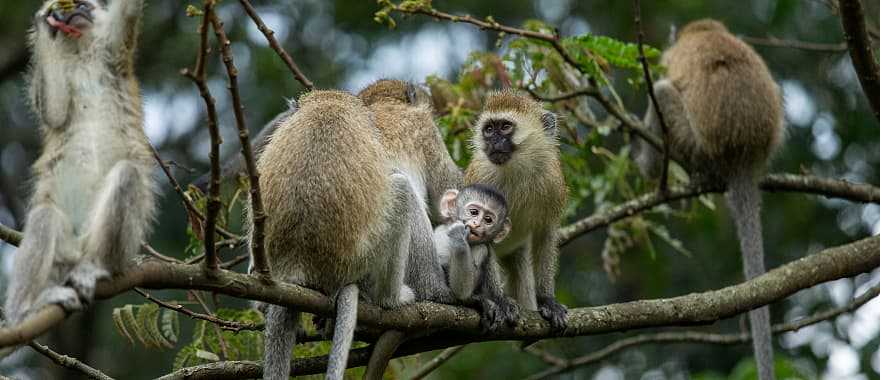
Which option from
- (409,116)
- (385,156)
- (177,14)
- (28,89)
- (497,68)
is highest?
(177,14)

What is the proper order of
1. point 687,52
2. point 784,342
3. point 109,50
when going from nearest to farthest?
point 109,50, point 687,52, point 784,342

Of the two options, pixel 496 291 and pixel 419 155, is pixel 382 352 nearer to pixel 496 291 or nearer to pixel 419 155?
pixel 496 291

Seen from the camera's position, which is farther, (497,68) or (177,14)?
(177,14)

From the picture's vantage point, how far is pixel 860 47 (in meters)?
7.05

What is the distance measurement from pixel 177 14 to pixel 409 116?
1005 cm

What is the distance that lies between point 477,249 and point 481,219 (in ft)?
0.96

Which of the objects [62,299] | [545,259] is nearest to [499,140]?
[545,259]

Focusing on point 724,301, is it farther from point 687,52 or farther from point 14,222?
point 14,222

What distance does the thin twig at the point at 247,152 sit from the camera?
4523 millimetres

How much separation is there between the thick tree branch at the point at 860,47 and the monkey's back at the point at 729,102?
4000 millimetres

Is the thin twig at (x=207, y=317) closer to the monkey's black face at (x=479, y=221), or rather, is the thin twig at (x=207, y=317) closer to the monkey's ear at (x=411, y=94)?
the monkey's black face at (x=479, y=221)

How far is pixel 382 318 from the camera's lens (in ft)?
21.4

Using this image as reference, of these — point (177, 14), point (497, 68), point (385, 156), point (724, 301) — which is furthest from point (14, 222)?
point (724, 301)

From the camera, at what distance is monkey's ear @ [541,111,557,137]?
331 inches
